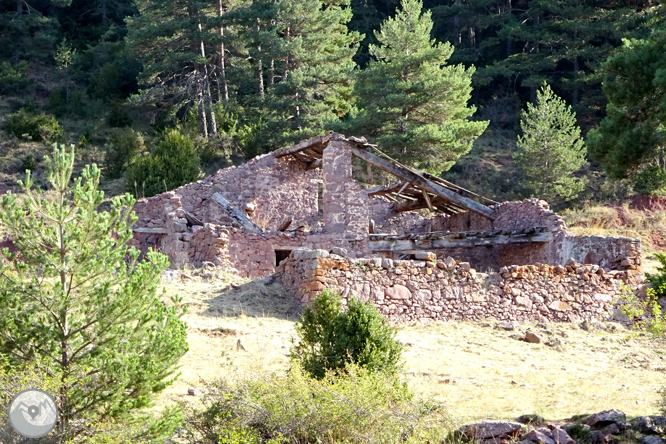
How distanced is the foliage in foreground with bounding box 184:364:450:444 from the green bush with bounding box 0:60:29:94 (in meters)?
35.0

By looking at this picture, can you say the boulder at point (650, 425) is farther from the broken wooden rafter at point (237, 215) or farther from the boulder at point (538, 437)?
the broken wooden rafter at point (237, 215)

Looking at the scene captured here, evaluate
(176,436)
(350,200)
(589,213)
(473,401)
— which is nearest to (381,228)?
(350,200)

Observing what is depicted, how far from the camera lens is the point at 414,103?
2806 centimetres

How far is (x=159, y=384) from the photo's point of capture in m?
7.21

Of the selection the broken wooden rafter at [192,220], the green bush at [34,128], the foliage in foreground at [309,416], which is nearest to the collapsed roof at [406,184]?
the broken wooden rafter at [192,220]

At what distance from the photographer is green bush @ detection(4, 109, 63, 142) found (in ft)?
111

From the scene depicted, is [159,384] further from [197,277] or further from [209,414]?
[197,277]

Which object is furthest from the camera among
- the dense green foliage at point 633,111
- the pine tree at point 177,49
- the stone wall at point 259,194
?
the pine tree at point 177,49

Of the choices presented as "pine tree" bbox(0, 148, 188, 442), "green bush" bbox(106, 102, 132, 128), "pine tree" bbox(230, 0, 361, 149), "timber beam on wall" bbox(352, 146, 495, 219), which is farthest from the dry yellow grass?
"green bush" bbox(106, 102, 132, 128)

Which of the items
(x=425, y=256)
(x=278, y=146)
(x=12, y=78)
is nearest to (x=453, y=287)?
(x=425, y=256)

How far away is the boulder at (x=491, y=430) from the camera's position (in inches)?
305

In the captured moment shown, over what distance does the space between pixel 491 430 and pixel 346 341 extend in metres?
2.07
